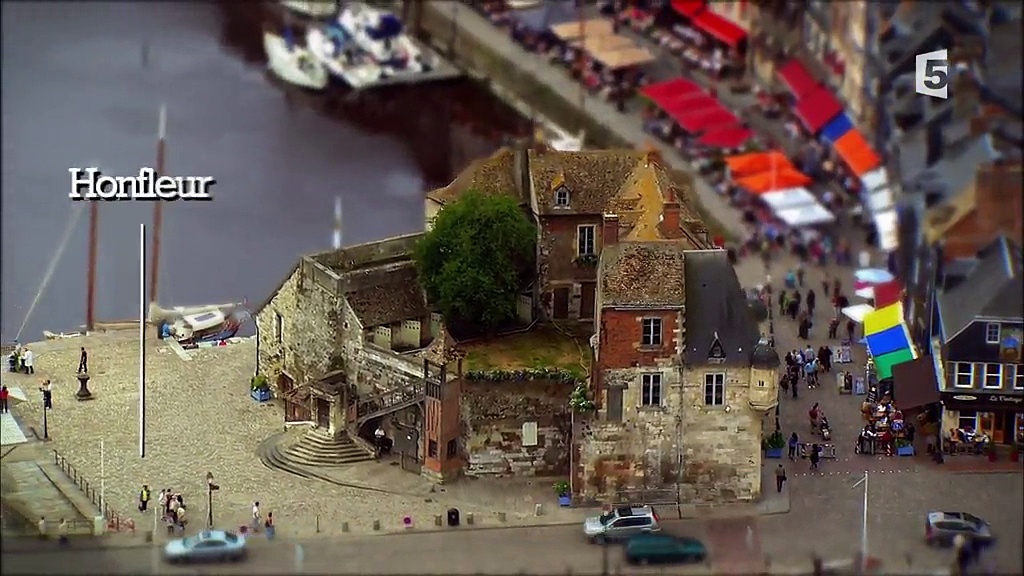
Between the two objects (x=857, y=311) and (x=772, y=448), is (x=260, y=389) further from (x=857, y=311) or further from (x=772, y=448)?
(x=857, y=311)

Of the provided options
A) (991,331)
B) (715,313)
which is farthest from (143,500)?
(991,331)

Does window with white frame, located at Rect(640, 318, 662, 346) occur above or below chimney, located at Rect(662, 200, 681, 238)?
below

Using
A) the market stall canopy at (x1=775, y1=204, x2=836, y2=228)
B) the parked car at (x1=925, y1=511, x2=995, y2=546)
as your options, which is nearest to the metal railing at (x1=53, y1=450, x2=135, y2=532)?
the parked car at (x1=925, y1=511, x2=995, y2=546)

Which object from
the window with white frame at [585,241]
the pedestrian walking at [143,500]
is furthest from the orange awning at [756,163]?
the pedestrian walking at [143,500]

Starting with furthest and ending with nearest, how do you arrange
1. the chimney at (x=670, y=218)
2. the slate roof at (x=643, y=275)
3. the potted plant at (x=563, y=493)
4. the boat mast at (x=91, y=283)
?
the boat mast at (x=91, y=283)
the chimney at (x=670, y=218)
the potted plant at (x=563, y=493)
the slate roof at (x=643, y=275)

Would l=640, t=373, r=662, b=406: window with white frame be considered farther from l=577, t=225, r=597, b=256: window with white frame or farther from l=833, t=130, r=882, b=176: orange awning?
l=833, t=130, r=882, b=176: orange awning

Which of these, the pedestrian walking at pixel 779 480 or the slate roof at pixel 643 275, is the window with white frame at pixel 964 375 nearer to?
the pedestrian walking at pixel 779 480

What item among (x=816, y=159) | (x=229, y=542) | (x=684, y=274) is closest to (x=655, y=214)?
(x=684, y=274)

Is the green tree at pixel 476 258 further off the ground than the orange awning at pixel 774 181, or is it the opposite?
the orange awning at pixel 774 181
